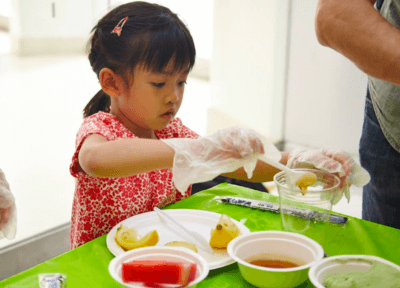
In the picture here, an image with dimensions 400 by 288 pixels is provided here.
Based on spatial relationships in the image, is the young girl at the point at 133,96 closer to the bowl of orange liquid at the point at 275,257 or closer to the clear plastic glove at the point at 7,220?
the clear plastic glove at the point at 7,220

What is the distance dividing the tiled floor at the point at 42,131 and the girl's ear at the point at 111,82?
128cm

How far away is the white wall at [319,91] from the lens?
3.20 meters

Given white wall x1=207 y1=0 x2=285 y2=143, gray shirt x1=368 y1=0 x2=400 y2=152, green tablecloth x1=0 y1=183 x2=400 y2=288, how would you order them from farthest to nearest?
white wall x1=207 y1=0 x2=285 y2=143 < gray shirt x1=368 y1=0 x2=400 y2=152 < green tablecloth x1=0 y1=183 x2=400 y2=288

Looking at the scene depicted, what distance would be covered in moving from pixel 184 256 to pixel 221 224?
17 centimetres

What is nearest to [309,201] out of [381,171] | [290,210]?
[290,210]

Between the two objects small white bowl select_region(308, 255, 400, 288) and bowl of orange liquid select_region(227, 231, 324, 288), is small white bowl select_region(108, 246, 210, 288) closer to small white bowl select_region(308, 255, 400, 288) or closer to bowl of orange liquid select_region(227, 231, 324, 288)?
bowl of orange liquid select_region(227, 231, 324, 288)

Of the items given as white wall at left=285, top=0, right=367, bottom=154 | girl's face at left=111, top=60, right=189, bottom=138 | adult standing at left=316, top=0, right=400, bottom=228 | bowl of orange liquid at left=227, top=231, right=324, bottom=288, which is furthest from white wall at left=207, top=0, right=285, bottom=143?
bowl of orange liquid at left=227, top=231, right=324, bottom=288

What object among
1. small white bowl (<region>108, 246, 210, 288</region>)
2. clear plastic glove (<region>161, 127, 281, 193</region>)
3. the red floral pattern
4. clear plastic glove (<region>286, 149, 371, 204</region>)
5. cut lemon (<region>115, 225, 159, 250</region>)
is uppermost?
clear plastic glove (<region>161, 127, 281, 193</region>)

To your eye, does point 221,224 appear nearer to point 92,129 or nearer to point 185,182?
point 185,182

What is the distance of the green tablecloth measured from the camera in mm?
928

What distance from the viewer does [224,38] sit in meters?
Result: 3.60

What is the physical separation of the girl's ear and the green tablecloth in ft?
1.14

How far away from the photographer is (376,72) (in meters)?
0.99

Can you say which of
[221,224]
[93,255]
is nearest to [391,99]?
[221,224]
